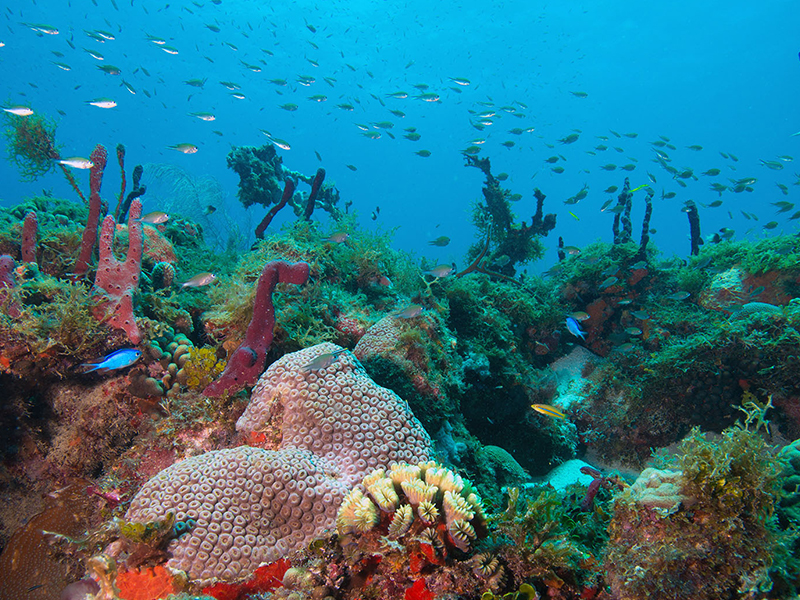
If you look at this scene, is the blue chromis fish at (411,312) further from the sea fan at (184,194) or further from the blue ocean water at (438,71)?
the blue ocean water at (438,71)

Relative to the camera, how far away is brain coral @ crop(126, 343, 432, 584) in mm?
2459

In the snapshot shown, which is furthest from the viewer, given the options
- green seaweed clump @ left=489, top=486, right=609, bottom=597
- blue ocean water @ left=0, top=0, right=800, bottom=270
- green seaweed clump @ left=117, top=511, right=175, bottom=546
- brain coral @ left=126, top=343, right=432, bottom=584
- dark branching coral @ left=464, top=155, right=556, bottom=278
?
blue ocean water @ left=0, top=0, right=800, bottom=270

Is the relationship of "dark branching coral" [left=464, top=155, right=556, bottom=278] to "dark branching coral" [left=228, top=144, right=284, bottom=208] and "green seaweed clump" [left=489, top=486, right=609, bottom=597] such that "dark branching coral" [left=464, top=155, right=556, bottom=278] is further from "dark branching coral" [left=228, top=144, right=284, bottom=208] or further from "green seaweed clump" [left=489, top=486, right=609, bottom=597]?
"green seaweed clump" [left=489, top=486, right=609, bottom=597]

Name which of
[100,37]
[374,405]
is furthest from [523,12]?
[374,405]

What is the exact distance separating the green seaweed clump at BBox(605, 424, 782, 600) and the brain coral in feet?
6.00

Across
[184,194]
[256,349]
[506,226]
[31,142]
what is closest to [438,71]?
[184,194]

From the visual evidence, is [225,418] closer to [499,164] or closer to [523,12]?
[523,12]

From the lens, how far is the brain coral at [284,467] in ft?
8.07

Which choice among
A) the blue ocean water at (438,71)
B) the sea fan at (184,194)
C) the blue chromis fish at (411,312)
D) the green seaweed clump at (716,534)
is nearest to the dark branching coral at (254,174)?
the sea fan at (184,194)

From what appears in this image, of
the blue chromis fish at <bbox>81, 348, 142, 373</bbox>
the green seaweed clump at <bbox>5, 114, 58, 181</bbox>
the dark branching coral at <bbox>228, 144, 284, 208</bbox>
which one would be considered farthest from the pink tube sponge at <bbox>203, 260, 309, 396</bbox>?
the dark branching coral at <bbox>228, 144, 284, 208</bbox>

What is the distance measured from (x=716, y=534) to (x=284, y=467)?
109 inches

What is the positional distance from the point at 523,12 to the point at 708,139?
6993 cm

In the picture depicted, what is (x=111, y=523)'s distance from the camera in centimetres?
268

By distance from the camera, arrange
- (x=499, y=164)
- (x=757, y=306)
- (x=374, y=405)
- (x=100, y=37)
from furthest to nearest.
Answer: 1. (x=499, y=164)
2. (x=100, y=37)
3. (x=757, y=306)
4. (x=374, y=405)
